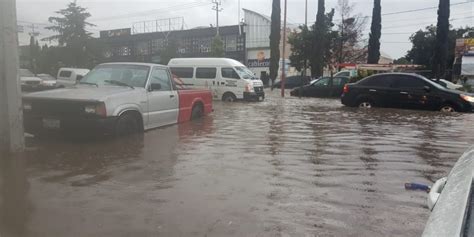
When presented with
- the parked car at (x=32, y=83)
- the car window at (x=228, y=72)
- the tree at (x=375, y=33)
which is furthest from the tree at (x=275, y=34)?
the parked car at (x=32, y=83)

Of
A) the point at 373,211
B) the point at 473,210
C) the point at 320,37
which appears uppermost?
the point at 320,37

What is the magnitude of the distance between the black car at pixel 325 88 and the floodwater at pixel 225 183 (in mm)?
13799

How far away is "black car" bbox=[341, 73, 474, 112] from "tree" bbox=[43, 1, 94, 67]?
108 feet

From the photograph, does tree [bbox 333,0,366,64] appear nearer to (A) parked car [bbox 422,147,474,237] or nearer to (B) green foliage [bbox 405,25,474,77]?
(B) green foliage [bbox 405,25,474,77]

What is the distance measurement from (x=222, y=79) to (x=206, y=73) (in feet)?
2.71

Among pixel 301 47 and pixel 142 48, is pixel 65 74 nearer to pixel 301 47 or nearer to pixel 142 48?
pixel 301 47

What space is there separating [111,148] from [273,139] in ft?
10.2

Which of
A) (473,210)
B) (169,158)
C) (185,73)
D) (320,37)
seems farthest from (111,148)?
(320,37)

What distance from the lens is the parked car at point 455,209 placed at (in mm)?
1673

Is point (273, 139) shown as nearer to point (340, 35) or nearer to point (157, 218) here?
point (157, 218)

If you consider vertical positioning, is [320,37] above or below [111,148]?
above

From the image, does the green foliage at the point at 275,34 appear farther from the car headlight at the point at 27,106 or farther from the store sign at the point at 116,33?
the store sign at the point at 116,33

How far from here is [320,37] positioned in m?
33.5

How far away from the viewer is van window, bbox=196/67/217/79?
2058 cm
